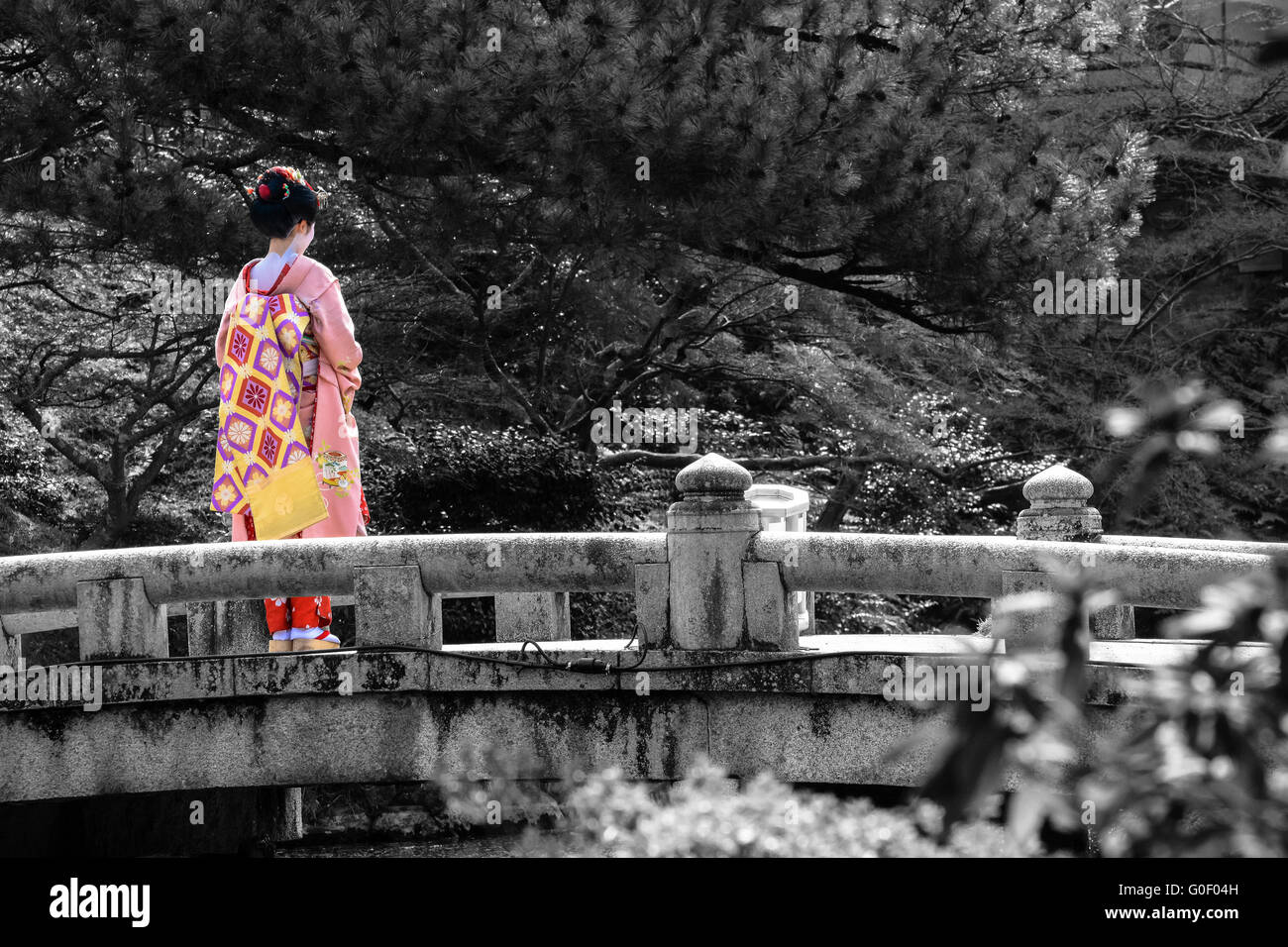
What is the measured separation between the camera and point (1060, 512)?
26.4 feet

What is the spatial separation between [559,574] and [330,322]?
150 cm

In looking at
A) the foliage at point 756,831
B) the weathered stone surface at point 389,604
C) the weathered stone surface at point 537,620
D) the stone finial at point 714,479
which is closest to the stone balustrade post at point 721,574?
the stone finial at point 714,479

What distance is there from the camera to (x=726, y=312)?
1242 cm

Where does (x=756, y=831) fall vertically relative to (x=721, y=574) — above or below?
below

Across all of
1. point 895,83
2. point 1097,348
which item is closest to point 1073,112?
point 1097,348

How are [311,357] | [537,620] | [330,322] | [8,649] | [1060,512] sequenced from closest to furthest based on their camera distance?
[330,322] → [311,357] → [8,649] → [1060,512] → [537,620]

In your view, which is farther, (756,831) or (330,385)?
(330,385)

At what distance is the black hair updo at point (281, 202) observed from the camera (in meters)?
7.05

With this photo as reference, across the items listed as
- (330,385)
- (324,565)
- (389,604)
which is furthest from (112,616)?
(330,385)

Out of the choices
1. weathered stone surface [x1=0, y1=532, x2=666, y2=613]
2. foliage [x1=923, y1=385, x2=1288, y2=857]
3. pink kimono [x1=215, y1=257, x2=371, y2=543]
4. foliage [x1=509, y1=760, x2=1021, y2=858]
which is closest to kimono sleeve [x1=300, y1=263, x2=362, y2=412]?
pink kimono [x1=215, y1=257, x2=371, y2=543]

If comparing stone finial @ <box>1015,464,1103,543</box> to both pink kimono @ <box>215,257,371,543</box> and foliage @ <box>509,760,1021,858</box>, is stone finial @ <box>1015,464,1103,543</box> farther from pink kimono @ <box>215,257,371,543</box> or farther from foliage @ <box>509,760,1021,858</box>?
foliage @ <box>509,760,1021,858</box>

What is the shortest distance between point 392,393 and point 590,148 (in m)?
3.59

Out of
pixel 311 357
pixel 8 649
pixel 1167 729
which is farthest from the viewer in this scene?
pixel 8 649

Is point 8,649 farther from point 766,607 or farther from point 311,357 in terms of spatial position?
point 766,607
